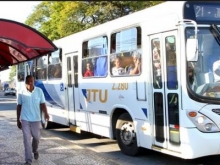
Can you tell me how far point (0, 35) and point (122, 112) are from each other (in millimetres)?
3403

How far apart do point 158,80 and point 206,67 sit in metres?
0.94

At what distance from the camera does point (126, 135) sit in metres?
8.00

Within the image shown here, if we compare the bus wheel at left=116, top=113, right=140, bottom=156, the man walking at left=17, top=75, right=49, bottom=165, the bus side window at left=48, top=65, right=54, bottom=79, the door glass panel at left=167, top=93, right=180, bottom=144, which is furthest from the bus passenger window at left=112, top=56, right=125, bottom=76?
the bus side window at left=48, top=65, right=54, bottom=79

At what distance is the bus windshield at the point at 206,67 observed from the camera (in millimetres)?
6219

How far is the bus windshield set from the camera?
6.22m

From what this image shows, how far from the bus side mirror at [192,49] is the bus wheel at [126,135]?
238 cm

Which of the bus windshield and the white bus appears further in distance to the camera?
the bus windshield

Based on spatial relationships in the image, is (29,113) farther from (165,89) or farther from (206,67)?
(206,67)

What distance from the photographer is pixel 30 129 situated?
273 inches

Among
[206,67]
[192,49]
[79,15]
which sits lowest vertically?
[206,67]

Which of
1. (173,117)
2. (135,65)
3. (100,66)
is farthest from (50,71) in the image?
(173,117)

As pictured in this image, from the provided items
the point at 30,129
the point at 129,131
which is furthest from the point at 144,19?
the point at 30,129

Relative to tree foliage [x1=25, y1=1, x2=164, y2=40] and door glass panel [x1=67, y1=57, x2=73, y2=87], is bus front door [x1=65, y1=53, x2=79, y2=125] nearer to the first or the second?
Result: door glass panel [x1=67, y1=57, x2=73, y2=87]

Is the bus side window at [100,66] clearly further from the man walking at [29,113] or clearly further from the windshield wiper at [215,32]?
the windshield wiper at [215,32]
